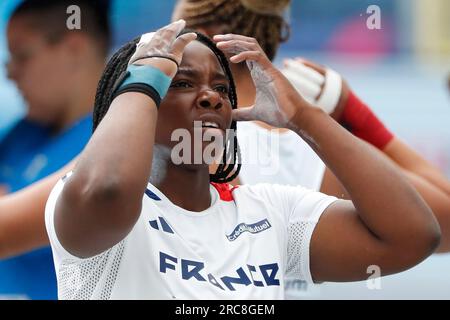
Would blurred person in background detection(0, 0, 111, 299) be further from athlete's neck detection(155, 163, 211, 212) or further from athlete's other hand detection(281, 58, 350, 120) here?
athlete's neck detection(155, 163, 211, 212)

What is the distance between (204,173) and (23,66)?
89 centimetres

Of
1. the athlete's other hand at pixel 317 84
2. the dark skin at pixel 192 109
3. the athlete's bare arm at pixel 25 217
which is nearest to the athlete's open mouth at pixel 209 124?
the dark skin at pixel 192 109

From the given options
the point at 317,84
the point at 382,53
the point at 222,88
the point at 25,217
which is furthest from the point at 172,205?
the point at 382,53

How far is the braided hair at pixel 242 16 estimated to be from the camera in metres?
2.93

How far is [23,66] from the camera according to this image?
2.84 meters

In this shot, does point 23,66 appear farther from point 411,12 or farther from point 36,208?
point 411,12

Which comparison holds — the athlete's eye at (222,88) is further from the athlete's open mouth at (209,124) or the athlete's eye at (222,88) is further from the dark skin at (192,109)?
the athlete's open mouth at (209,124)

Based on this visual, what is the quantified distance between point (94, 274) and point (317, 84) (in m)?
1.23

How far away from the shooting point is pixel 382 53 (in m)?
9.05

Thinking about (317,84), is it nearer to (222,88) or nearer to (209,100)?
(222,88)

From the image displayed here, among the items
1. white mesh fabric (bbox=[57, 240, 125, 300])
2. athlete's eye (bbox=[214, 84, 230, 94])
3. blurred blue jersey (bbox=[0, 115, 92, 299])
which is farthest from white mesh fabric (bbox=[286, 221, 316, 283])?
blurred blue jersey (bbox=[0, 115, 92, 299])
